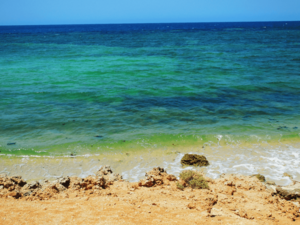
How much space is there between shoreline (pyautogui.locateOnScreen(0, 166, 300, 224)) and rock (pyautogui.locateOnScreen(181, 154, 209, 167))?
1520 millimetres

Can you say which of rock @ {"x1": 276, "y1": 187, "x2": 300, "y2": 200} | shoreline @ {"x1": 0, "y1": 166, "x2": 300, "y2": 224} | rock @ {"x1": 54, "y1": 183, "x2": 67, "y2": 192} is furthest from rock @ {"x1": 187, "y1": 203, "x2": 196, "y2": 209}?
rock @ {"x1": 54, "y1": 183, "x2": 67, "y2": 192}

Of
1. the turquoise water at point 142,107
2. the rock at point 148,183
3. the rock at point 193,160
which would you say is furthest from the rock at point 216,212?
the turquoise water at point 142,107

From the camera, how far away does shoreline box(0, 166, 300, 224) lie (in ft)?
17.3

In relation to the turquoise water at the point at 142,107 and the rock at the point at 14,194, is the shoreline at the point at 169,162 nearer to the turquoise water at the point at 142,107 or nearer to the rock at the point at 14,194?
the turquoise water at the point at 142,107

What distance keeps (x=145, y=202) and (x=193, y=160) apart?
3.33 metres

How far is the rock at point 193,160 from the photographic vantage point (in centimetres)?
886

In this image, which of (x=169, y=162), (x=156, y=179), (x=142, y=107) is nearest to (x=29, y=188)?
(x=156, y=179)

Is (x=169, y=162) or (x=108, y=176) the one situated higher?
(x=108, y=176)

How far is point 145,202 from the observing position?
6.04 metres

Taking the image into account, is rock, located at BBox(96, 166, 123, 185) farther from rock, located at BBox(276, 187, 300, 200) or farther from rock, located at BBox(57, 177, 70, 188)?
rock, located at BBox(276, 187, 300, 200)

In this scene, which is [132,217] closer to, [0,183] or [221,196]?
[221,196]

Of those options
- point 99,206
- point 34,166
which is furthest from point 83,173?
point 99,206

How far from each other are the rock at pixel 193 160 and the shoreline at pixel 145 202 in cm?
152

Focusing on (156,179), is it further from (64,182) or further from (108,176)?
(64,182)
